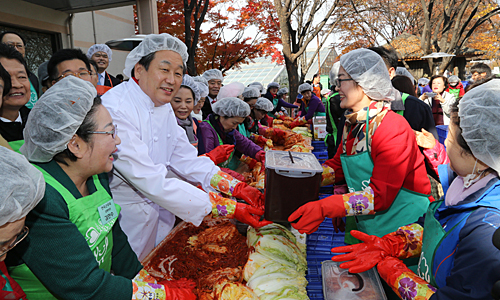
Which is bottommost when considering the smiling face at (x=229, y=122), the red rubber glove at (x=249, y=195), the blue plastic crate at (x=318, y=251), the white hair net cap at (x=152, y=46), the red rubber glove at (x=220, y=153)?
the blue plastic crate at (x=318, y=251)

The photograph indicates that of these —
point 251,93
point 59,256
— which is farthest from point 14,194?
point 251,93

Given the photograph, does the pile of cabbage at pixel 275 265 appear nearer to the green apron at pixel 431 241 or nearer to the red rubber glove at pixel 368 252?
the red rubber glove at pixel 368 252

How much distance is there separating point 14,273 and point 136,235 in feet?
3.51

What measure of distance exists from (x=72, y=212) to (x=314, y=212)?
124cm

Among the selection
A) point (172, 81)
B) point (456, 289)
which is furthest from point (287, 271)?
point (172, 81)

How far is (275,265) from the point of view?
1.95m

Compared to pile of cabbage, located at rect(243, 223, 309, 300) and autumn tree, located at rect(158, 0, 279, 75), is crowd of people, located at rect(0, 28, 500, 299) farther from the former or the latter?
autumn tree, located at rect(158, 0, 279, 75)

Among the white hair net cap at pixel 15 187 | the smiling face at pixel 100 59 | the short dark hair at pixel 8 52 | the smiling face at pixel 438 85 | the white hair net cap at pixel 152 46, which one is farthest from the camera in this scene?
the smiling face at pixel 438 85

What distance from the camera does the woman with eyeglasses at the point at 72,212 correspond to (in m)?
1.20

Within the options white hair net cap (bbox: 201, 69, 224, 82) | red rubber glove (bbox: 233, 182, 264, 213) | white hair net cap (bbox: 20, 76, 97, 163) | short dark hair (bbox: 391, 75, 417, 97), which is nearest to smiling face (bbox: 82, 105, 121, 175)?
white hair net cap (bbox: 20, 76, 97, 163)

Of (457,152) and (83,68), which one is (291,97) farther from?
(457,152)

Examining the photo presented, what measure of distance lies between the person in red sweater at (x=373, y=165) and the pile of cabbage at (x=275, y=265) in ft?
0.74

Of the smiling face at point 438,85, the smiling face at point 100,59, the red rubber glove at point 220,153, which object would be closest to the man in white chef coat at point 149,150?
the red rubber glove at point 220,153

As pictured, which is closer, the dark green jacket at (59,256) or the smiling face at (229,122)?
the dark green jacket at (59,256)
